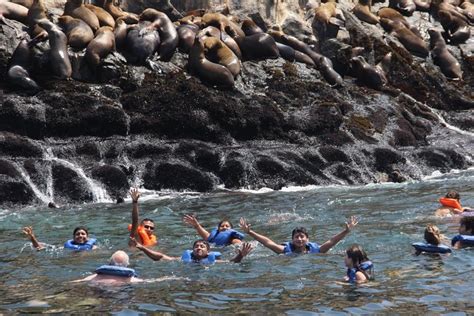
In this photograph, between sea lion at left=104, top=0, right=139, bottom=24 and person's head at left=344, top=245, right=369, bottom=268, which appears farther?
sea lion at left=104, top=0, right=139, bottom=24

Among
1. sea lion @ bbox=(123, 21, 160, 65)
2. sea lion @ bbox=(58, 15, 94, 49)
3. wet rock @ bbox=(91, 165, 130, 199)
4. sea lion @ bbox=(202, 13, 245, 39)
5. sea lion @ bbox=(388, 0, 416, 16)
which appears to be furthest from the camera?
sea lion @ bbox=(388, 0, 416, 16)

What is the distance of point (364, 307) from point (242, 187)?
10995 mm

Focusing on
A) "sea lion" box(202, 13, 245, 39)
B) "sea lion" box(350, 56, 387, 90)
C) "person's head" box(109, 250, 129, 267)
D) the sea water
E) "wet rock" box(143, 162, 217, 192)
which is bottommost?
the sea water

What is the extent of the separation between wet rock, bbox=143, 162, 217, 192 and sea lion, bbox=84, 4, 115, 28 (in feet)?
18.5

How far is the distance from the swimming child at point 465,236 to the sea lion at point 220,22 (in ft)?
46.0

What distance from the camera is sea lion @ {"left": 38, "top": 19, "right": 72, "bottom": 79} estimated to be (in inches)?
809

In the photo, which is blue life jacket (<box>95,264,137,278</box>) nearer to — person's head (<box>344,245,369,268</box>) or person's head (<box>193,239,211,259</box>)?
person's head (<box>193,239,211,259</box>)

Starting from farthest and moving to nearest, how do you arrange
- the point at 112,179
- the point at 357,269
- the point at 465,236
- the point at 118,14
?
1. the point at 118,14
2. the point at 112,179
3. the point at 465,236
4. the point at 357,269

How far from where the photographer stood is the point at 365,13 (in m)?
30.5

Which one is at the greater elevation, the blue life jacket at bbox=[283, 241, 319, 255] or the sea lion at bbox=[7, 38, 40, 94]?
the sea lion at bbox=[7, 38, 40, 94]

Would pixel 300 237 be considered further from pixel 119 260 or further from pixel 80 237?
pixel 80 237

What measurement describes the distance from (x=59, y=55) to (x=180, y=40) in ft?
13.0

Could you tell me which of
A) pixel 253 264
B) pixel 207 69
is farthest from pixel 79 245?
pixel 207 69

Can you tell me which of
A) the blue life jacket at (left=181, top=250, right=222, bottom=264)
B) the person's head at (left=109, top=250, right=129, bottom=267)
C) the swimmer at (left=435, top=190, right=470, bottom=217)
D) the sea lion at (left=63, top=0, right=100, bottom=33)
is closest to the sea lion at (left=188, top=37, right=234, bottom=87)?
the sea lion at (left=63, top=0, right=100, bottom=33)
